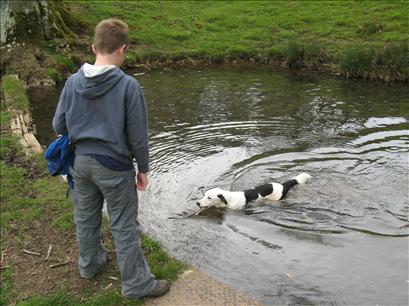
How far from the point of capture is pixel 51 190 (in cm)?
841

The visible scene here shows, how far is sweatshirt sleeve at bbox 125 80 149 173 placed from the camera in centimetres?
463

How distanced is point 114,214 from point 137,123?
105cm

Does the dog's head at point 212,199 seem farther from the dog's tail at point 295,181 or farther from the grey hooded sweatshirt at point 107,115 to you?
the grey hooded sweatshirt at point 107,115

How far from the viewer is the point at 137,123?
4684 mm

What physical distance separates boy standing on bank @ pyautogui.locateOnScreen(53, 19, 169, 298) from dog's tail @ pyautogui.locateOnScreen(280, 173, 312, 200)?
4.14 m

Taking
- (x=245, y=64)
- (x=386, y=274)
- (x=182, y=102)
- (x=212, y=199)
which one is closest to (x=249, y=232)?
(x=212, y=199)

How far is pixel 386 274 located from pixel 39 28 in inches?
720

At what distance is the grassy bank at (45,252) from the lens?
18.6 ft

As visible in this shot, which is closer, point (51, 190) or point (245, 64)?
point (51, 190)

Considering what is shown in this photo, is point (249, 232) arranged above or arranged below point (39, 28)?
below

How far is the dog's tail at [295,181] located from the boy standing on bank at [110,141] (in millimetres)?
4139

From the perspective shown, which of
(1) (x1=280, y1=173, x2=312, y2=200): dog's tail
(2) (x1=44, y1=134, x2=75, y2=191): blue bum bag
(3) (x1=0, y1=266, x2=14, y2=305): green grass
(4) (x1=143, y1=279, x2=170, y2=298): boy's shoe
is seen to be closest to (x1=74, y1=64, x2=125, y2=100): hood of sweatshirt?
(2) (x1=44, y1=134, x2=75, y2=191): blue bum bag

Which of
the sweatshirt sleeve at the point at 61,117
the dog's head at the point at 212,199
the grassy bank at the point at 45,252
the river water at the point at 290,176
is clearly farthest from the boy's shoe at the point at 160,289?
the dog's head at the point at 212,199

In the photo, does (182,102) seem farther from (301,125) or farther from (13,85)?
(13,85)
